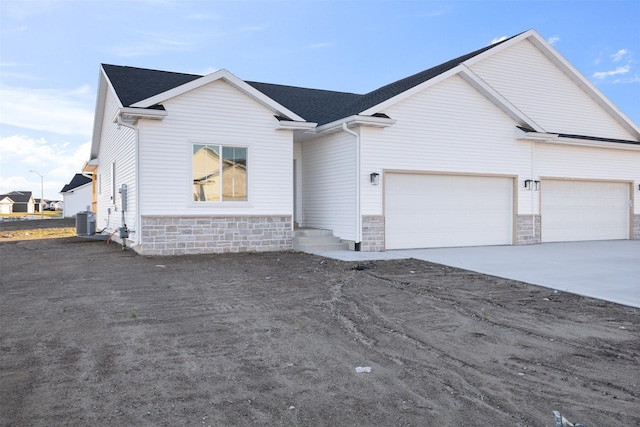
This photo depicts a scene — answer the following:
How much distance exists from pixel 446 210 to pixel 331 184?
138 inches

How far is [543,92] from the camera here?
16.9 meters

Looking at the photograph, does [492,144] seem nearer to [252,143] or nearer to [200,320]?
[252,143]

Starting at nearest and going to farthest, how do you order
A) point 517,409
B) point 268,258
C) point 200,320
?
1. point 517,409
2. point 200,320
3. point 268,258

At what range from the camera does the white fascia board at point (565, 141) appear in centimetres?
1463

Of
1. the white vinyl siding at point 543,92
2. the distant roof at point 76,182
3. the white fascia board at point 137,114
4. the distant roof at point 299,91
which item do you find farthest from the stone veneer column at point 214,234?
the distant roof at point 76,182

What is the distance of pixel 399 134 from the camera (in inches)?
517

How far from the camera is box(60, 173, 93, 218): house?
4081cm

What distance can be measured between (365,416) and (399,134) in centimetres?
1083

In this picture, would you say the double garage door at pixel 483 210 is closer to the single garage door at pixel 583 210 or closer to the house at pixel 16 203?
the single garage door at pixel 583 210

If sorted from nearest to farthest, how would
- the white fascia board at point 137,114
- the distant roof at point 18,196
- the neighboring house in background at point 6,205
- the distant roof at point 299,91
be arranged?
the white fascia board at point 137,114, the distant roof at point 299,91, the neighboring house in background at point 6,205, the distant roof at point 18,196

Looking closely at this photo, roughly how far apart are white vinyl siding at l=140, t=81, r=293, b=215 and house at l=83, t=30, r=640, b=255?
1.2 inches

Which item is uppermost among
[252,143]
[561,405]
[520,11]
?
[520,11]

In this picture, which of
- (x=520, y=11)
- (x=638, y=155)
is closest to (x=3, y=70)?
(x=520, y=11)

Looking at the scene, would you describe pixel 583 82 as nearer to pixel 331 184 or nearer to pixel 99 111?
pixel 331 184
